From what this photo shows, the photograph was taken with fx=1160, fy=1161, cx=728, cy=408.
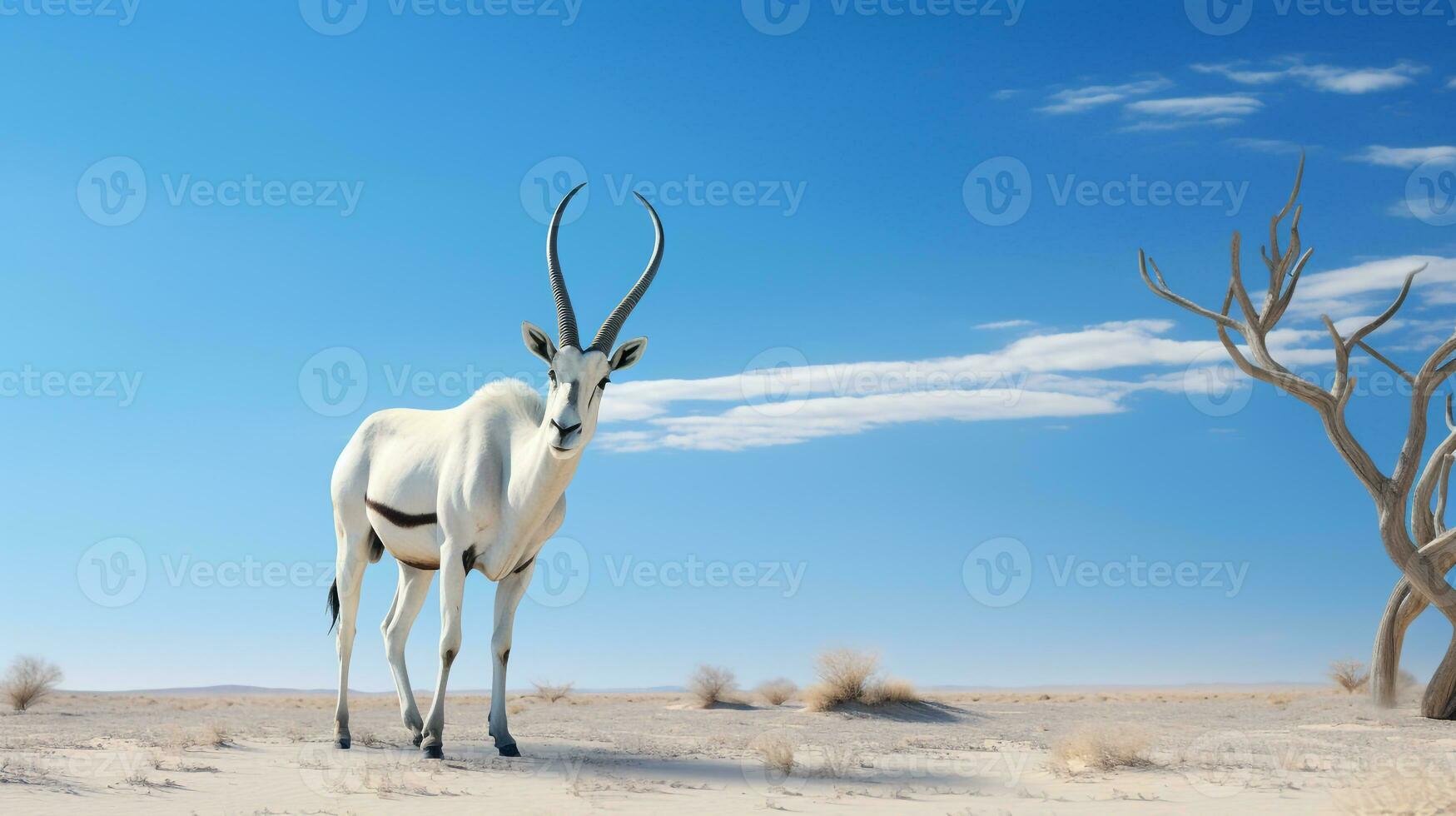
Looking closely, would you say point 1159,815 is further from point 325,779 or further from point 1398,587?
point 1398,587

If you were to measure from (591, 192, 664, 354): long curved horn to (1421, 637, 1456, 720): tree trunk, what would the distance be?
14.7 meters

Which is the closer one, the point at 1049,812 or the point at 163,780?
the point at 1049,812

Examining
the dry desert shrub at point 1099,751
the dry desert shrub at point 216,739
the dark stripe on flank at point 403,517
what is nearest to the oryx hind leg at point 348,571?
the dark stripe on flank at point 403,517

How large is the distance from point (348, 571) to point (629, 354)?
4.55 m

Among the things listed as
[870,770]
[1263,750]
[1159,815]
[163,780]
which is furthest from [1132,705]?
[163,780]

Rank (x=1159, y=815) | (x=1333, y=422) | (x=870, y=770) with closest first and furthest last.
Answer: (x=1159, y=815) → (x=870, y=770) → (x=1333, y=422)

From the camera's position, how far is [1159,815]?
27.9ft

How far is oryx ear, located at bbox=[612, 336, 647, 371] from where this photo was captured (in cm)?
1084

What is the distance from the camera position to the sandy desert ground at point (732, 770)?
29.2 ft

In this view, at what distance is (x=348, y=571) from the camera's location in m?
13.0

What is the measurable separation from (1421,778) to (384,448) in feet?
32.5

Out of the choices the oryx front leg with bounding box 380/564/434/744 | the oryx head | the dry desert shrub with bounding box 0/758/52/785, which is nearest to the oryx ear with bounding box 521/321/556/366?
the oryx head

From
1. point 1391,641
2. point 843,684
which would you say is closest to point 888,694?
point 843,684

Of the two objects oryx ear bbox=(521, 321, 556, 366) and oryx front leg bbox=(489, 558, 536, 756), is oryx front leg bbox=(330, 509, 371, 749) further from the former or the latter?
oryx ear bbox=(521, 321, 556, 366)
